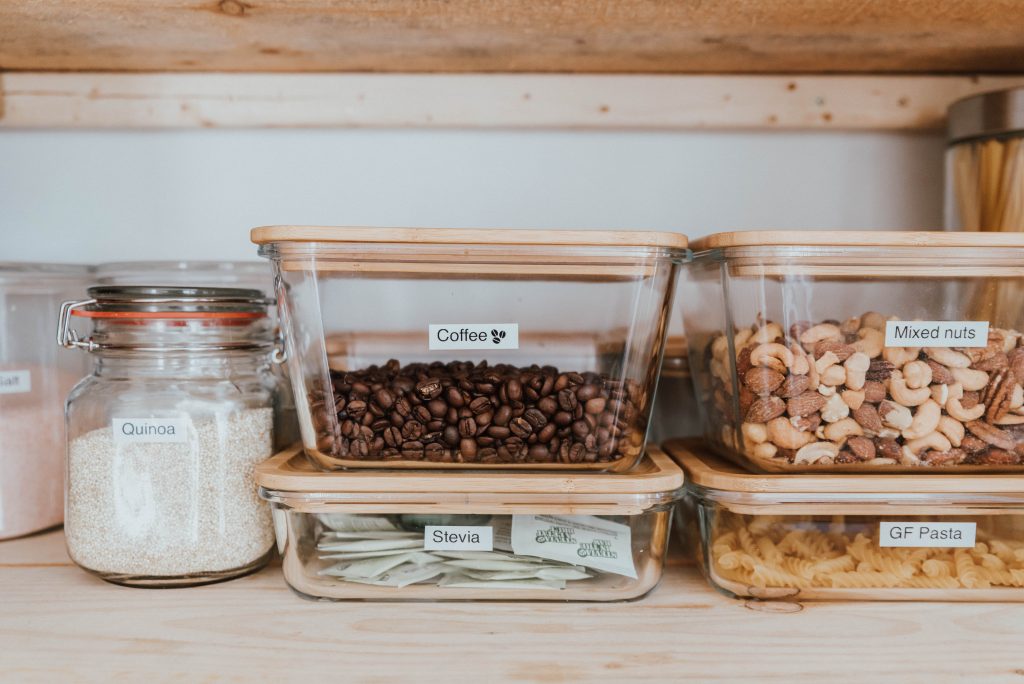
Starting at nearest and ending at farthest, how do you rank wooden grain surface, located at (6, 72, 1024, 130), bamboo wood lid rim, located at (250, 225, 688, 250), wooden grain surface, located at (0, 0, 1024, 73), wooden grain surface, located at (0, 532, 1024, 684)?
wooden grain surface, located at (0, 532, 1024, 684)
bamboo wood lid rim, located at (250, 225, 688, 250)
wooden grain surface, located at (0, 0, 1024, 73)
wooden grain surface, located at (6, 72, 1024, 130)

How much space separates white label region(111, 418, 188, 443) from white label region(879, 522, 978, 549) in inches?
28.8

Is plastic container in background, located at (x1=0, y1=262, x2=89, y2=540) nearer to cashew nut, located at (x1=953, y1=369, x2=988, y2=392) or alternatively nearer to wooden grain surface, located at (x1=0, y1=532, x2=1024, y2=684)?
wooden grain surface, located at (x1=0, y1=532, x2=1024, y2=684)

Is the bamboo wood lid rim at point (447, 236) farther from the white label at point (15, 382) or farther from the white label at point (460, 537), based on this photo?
the white label at point (15, 382)

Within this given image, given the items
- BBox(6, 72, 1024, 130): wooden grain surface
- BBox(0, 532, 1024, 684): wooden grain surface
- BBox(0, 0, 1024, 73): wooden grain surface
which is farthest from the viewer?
BBox(6, 72, 1024, 130): wooden grain surface

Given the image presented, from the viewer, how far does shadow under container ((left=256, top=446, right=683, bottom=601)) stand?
73cm

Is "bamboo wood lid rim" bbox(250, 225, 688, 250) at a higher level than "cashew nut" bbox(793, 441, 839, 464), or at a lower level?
higher

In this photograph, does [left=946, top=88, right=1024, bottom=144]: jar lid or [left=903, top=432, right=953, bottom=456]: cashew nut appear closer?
[left=903, top=432, right=953, bottom=456]: cashew nut

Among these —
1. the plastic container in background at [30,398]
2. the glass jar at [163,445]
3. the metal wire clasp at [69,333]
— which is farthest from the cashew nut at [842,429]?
the plastic container in background at [30,398]

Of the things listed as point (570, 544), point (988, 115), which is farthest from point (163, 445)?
point (988, 115)

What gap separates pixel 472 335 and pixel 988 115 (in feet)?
2.31

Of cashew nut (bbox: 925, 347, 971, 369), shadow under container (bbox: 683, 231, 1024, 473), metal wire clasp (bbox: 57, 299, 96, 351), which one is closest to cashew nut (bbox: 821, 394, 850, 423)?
shadow under container (bbox: 683, 231, 1024, 473)

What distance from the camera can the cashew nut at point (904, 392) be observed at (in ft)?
2.41

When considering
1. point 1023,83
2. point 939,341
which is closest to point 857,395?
point 939,341

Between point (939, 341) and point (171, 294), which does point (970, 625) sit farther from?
point (171, 294)
